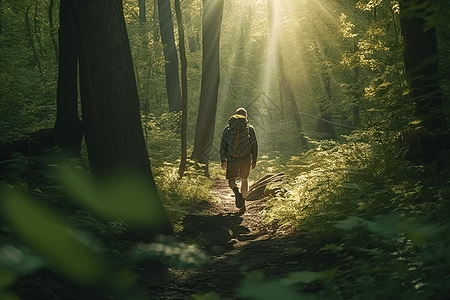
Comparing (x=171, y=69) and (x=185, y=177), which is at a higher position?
(x=171, y=69)

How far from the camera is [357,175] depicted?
757 cm

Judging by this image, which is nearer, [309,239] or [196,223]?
[309,239]

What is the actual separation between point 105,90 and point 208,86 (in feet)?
27.1

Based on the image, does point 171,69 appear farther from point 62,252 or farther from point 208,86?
point 62,252

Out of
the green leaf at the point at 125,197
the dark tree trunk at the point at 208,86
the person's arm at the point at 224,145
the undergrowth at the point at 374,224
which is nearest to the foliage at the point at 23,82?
the dark tree trunk at the point at 208,86

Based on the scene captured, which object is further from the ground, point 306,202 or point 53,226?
point 53,226

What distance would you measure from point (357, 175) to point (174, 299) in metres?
4.35

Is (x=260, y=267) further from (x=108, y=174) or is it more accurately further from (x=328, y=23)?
(x=328, y=23)

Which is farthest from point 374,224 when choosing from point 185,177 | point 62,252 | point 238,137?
point 185,177

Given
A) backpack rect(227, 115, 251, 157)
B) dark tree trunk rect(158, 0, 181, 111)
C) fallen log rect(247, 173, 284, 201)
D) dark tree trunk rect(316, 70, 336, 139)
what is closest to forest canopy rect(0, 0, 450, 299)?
fallen log rect(247, 173, 284, 201)

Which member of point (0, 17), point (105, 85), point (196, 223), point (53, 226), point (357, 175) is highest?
point (0, 17)

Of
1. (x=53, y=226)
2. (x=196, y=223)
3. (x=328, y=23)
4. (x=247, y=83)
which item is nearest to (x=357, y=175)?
(x=196, y=223)

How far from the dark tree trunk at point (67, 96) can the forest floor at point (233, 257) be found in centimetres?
287

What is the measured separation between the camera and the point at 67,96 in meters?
9.08
